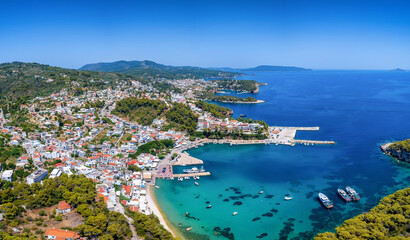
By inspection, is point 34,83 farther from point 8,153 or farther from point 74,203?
point 74,203

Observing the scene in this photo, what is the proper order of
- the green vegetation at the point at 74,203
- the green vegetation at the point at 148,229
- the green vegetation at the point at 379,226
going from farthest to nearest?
the green vegetation at the point at 148,229
the green vegetation at the point at 74,203
the green vegetation at the point at 379,226

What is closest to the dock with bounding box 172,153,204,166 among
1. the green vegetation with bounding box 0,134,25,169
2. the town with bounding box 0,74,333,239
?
the town with bounding box 0,74,333,239

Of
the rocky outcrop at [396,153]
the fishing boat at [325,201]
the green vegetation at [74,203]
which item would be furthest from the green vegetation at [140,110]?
the rocky outcrop at [396,153]

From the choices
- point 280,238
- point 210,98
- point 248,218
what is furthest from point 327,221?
point 210,98

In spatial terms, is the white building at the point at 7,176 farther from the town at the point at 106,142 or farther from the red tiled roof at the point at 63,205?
the red tiled roof at the point at 63,205

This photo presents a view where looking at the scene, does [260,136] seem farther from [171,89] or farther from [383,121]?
[171,89]
